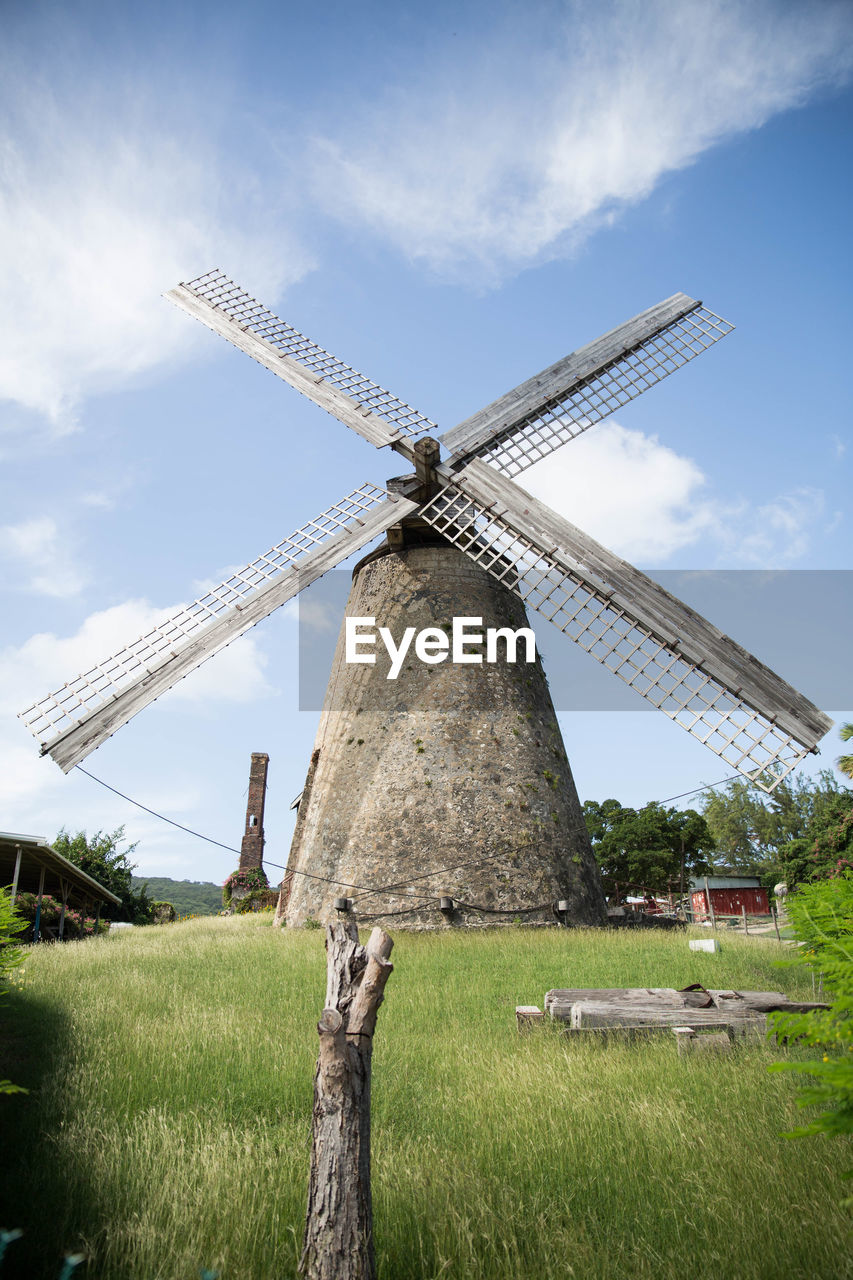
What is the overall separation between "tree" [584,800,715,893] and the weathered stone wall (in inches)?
876

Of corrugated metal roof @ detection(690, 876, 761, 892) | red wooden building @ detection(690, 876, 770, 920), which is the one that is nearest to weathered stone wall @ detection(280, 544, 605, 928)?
corrugated metal roof @ detection(690, 876, 761, 892)

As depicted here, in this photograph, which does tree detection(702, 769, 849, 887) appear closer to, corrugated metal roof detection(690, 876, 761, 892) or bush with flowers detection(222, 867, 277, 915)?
corrugated metal roof detection(690, 876, 761, 892)

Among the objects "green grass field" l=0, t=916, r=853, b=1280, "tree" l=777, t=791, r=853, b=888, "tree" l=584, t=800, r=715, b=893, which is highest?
"tree" l=584, t=800, r=715, b=893

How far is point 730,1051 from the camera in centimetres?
601

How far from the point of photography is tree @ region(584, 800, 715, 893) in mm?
34500

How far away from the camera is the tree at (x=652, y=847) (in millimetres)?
34500

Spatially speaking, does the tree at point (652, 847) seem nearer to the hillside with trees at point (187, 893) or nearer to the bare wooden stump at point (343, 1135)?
the bare wooden stump at point (343, 1135)

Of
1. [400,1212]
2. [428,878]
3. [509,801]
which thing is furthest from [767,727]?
[400,1212]

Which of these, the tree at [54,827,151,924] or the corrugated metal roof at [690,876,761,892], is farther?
the corrugated metal roof at [690,876,761,892]

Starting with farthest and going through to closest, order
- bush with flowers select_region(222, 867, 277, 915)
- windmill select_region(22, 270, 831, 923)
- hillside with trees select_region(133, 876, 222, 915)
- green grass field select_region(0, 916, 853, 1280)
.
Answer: hillside with trees select_region(133, 876, 222, 915) < bush with flowers select_region(222, 867, 277, 915) < windmill select_region(22, 270, 831, 923) < green grass field select_region(0, 916, 853, 1280)

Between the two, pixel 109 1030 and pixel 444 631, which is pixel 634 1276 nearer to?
pixel 109 1030

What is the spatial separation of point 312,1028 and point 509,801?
22.3ft

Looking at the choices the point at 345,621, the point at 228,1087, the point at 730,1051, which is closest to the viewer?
the point at 228,1087

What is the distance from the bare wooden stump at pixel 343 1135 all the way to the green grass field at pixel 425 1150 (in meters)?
0.42
